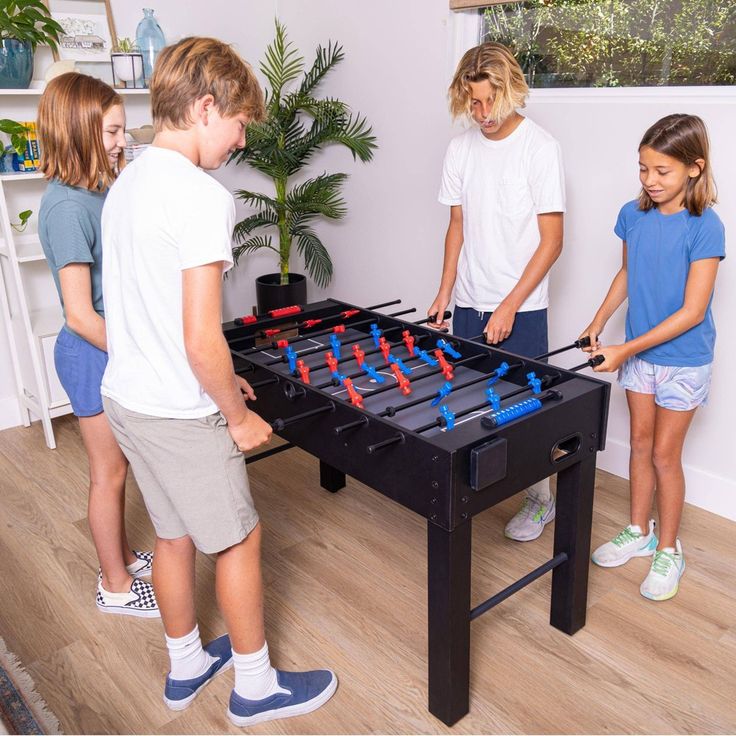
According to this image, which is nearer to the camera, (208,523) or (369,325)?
(208,523)

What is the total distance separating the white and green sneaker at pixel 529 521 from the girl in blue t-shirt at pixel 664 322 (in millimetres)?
224

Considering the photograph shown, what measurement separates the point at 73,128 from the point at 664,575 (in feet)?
6.84

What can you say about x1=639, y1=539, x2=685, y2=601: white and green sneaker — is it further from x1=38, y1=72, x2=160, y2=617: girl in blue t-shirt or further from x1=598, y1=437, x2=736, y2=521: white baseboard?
x1=38, y1=72, x2=160, y2=617: girl in blue t-shirt

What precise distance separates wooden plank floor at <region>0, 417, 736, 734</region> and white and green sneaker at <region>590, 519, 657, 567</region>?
32mm

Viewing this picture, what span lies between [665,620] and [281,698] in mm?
1122

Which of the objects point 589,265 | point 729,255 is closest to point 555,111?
point 589,265

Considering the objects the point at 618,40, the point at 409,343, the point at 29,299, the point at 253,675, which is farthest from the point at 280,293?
the point at 253,675

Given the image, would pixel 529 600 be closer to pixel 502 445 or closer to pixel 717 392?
pixel 502 445

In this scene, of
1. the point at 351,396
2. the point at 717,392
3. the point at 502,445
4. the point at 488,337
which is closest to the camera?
the point at 502,445

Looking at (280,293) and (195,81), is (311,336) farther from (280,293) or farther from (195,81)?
(280,293)

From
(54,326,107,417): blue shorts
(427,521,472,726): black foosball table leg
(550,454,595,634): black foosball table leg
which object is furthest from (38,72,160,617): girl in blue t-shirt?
(550,454,595,634): black foosball table leg

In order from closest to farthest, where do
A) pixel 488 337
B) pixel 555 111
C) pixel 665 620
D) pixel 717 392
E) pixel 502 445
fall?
1. pixel 502 445
2. pixel 665 620
3. pixel 488 337
4. pixel 717 392
5. pixel 555 111

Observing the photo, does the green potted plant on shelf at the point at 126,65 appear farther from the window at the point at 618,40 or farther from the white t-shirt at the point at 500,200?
the white t-shirt at the point at 500,200

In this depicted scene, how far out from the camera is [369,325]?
245 centimetres
